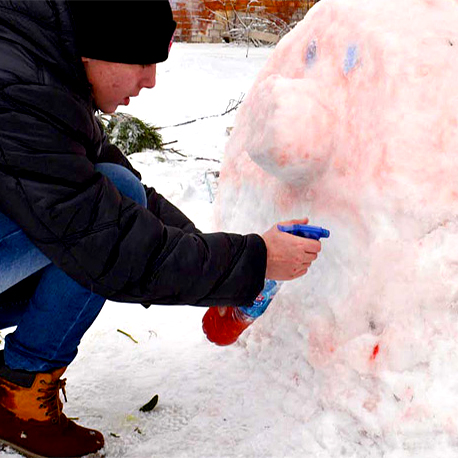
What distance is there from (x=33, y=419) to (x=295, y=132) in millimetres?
944

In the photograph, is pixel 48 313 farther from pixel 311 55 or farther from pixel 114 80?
pixel 311 55

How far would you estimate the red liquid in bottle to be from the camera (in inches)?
67.6

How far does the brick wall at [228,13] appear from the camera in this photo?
9.87 meters

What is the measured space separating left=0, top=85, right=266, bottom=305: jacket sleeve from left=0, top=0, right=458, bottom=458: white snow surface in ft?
1.05

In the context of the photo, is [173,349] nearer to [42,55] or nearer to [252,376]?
[252,376]

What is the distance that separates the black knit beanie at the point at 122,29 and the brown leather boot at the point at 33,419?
2.56 feet

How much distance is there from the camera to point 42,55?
49.3 inches

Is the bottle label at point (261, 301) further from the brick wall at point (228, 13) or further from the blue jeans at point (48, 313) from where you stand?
the brick wall at point (228, 13)

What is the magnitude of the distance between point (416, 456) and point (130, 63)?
101cm

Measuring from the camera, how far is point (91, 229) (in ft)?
4.23

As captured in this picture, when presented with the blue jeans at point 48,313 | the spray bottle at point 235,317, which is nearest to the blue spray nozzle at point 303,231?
the spray bottle at point 235,317

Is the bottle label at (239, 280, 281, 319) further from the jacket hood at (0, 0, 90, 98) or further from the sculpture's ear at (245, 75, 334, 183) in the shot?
the jacket hood at (0, 0, 90, 98)

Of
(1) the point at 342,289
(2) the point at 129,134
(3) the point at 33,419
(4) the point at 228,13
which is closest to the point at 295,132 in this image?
(1) the point at 342,289

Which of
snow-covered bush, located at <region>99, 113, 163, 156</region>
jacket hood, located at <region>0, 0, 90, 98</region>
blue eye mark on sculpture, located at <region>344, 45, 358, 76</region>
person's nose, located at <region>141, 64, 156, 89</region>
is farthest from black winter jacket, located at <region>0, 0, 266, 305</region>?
snow-covered bush, located at <region>99, 113, 163, 156</region>
